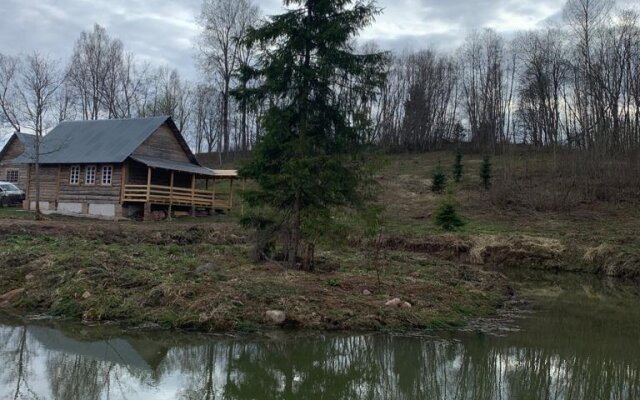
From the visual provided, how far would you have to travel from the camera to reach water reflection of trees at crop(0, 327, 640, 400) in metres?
7.39

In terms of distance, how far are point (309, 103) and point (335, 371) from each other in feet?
27.4

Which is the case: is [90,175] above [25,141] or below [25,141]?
below

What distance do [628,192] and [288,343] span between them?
30.7 metres

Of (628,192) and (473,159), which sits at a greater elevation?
(473,159)

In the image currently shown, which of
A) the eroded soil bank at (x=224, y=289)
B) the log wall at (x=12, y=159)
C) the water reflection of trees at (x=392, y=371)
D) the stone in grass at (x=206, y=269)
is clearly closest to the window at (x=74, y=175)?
the log wall at (x=12, y=159)

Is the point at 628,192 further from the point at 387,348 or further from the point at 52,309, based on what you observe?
the point at 52,309

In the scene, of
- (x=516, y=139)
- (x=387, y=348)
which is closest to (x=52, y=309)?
(x=387, y=348)

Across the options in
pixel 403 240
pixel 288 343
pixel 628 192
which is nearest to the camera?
pixel 288 343

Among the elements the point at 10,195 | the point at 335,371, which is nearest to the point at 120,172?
the point at 10,195

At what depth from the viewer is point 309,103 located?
591 inches

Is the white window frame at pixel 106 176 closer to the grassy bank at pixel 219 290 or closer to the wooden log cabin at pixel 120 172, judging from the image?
the wooden log cabin at pixel 120 172

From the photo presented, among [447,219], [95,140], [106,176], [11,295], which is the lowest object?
[11,295]

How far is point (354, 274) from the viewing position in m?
15.0

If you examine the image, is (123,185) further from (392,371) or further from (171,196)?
(392,371)
